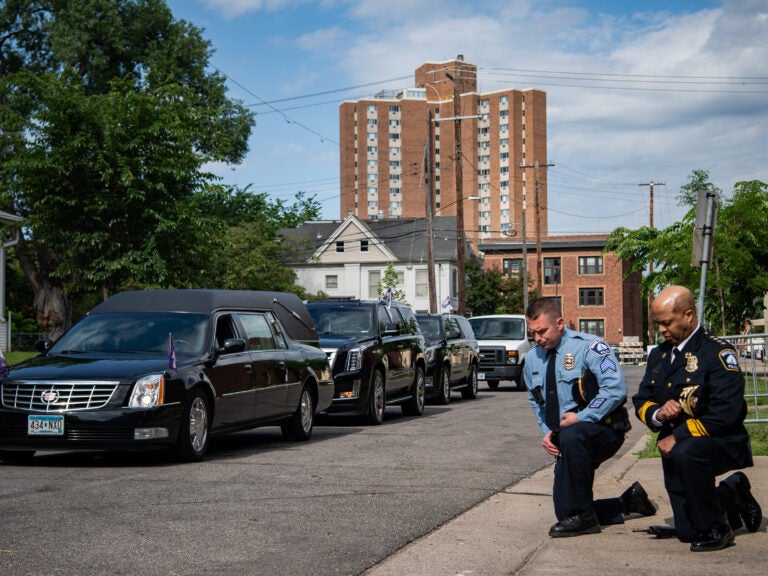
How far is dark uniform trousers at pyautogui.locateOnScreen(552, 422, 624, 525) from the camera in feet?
22.6

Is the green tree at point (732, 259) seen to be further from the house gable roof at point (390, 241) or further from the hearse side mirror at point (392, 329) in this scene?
the house gable roof at point (390, 241)

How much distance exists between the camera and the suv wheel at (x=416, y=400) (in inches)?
734

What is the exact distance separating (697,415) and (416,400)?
1246 centimetres

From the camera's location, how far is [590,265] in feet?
292

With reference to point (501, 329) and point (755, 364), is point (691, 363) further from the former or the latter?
point (501, 329)

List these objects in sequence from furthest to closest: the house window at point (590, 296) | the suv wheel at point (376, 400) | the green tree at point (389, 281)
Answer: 1. the house window at point (590, 296)
2. the green tree at point (389, 281)
3. the suv wheel at point (376, 400)

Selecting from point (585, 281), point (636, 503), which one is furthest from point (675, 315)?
point (585, 281)

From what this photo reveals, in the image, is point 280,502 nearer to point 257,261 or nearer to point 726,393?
point 726,393

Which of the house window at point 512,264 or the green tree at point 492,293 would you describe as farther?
the house window at point 512,264

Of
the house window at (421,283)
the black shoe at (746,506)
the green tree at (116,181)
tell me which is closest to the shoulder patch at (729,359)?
the black shoe at (746,506)

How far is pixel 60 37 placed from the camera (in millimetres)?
44219

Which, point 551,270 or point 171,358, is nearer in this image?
point 171,358

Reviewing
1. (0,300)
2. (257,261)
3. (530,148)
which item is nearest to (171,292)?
(0,300)

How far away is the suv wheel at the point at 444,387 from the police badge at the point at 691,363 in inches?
616
